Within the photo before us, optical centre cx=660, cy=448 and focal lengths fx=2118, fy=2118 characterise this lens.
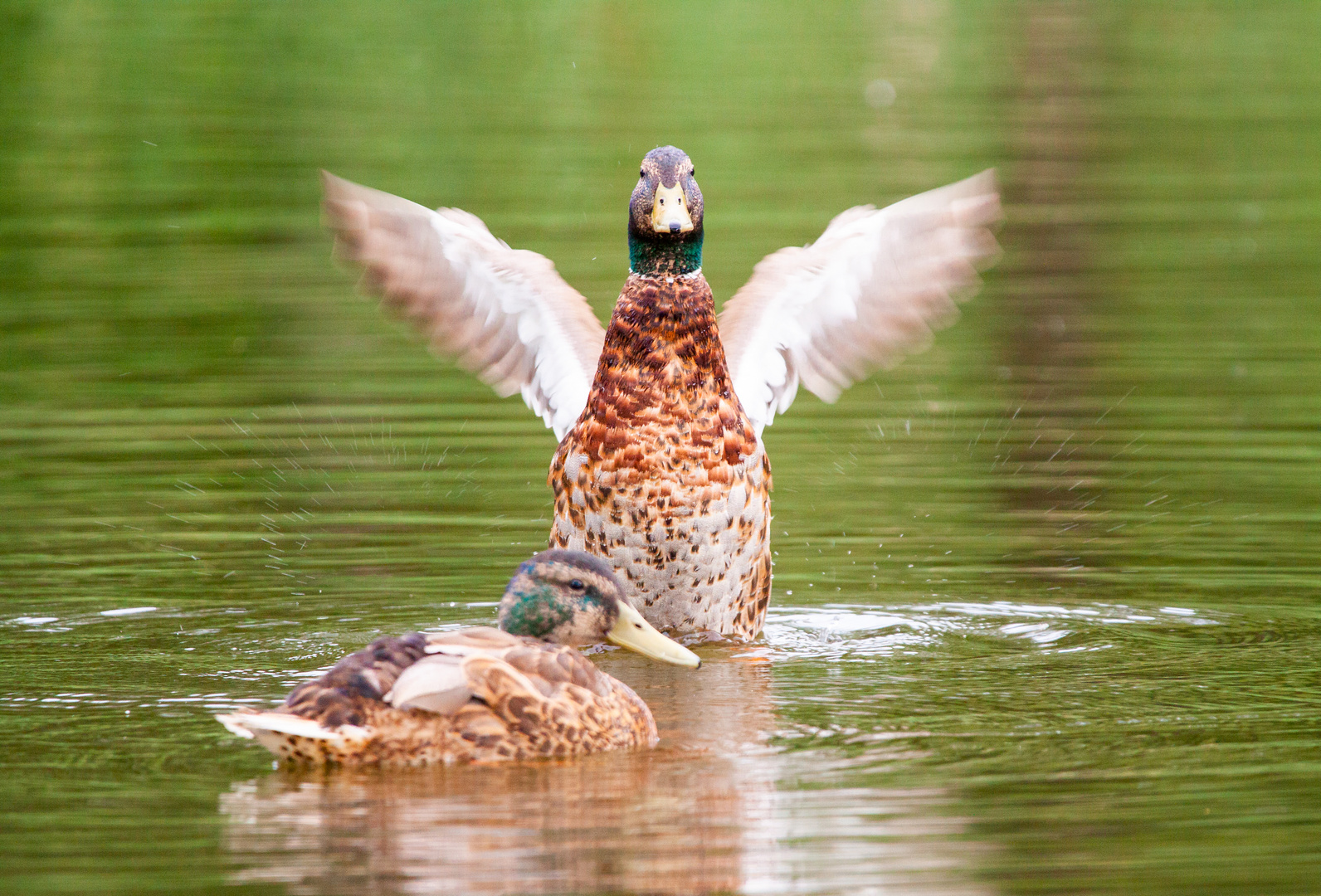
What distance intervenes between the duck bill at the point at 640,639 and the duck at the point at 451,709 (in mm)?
402

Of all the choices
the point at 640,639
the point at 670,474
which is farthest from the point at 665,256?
the point at 640,639

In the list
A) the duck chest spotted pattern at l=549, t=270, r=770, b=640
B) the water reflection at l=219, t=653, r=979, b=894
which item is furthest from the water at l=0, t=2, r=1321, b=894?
the duck chest spotted pattern at l=549, t=270, r=770, b=640

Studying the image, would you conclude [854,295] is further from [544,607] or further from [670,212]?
[544,607]

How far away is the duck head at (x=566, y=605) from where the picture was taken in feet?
20.9

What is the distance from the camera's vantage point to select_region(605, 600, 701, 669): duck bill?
641 centimetres

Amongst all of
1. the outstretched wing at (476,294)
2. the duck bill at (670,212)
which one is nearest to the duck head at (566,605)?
the duck bill at (670,212)

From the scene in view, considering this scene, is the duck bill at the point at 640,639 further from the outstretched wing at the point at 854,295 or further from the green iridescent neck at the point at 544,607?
the outstretched wing at the point at 854,295

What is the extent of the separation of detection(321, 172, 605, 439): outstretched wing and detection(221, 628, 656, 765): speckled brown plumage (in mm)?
2603

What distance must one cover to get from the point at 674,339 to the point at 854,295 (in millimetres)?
1161

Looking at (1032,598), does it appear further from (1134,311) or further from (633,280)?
(1134,311)

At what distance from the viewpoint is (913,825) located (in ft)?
16.4

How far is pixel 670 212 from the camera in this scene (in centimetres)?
754

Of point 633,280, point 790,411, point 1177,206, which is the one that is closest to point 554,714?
point 633,280

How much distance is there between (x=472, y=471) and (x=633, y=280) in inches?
91.6
